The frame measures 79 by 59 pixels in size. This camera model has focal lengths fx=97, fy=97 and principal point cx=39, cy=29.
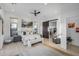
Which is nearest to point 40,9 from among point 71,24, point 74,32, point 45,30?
point 45,30

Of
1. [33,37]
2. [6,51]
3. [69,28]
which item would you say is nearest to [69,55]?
[69,28]

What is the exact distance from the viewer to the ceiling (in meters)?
1.96

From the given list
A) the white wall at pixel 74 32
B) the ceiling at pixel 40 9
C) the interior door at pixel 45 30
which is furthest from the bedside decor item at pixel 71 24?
the interior door at pixel 45 30

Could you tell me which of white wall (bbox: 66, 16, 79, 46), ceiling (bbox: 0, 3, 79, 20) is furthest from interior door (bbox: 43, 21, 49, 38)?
white wall (bbox: 66, 16, 79, 46)

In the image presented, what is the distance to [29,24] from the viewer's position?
6.73 ft

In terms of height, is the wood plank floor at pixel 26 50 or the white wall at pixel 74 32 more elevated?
the white wall at pixel 74 32

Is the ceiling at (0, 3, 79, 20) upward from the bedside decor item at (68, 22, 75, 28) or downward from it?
upward

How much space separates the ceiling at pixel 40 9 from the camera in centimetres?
196

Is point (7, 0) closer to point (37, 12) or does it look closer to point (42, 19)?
point (37, 12)

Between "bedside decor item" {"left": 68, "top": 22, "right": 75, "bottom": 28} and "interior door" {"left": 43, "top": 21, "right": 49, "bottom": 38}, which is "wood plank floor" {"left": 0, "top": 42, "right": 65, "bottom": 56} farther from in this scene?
"bedside decor item" {"left": 68, "top": 22, "right": 75, "bottom": 28}

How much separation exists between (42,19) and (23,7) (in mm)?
463

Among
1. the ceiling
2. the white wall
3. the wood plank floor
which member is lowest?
the wood plank floor

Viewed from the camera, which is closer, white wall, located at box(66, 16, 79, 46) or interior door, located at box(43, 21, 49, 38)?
white wall, located at box(66, 16, 79, 46)

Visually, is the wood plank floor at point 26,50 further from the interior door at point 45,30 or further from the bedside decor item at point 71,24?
the bedside decor item at point 71,24
